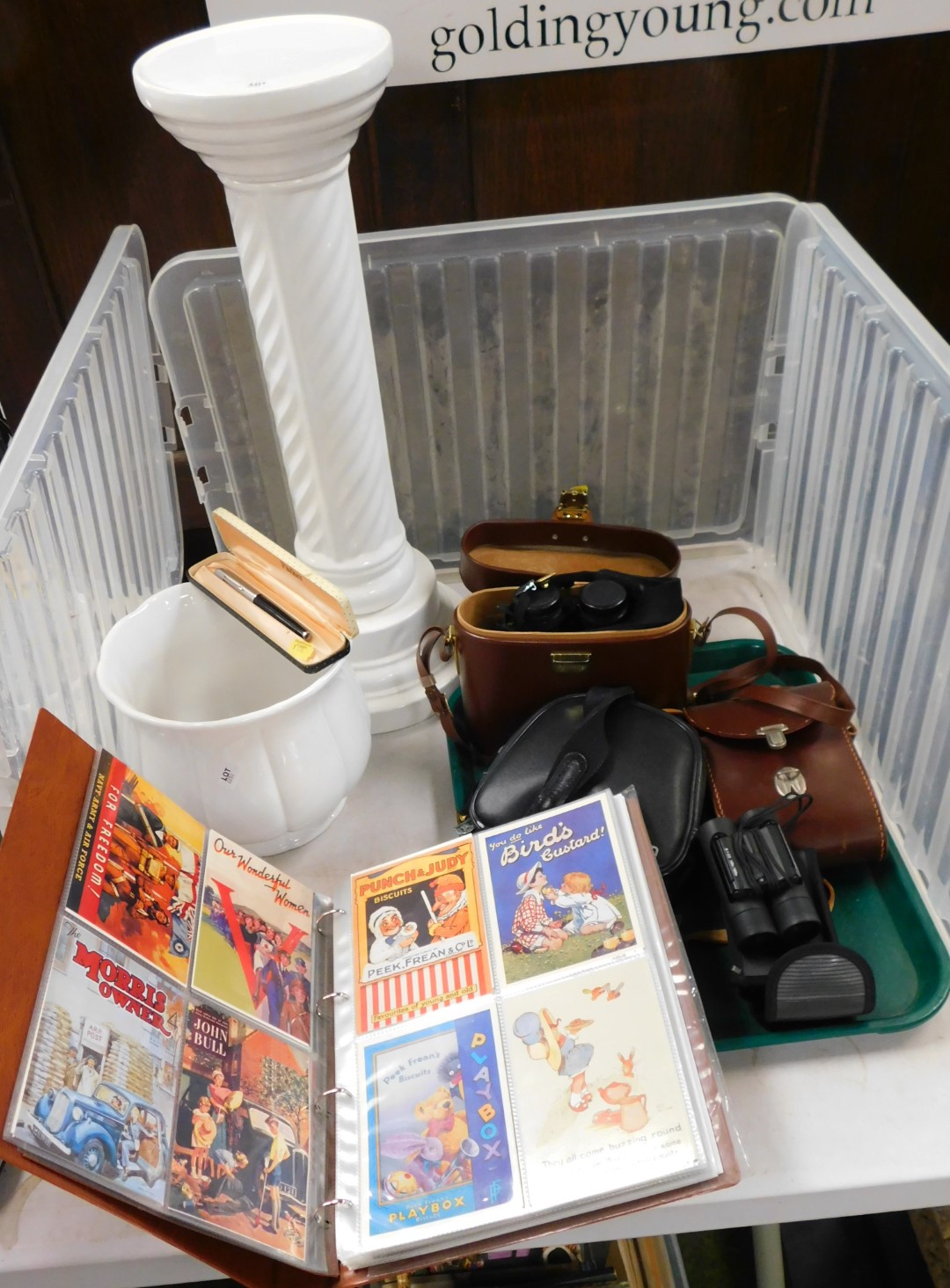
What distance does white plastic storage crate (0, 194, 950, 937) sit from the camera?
71cm

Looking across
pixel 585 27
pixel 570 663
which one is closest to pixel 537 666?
pixel 570 663

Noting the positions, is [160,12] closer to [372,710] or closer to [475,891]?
[372,710]

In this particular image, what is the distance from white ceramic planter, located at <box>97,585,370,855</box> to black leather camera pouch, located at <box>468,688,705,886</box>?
109 mm

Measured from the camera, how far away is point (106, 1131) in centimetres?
47

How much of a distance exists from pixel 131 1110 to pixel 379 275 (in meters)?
0.65

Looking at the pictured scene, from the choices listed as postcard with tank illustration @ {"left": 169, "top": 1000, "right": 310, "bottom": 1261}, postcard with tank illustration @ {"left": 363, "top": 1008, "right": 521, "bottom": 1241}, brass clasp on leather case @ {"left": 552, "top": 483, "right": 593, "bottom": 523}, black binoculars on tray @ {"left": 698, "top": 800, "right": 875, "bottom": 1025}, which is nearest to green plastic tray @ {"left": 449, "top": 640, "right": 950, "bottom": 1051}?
black binoculars on tray @ {"left": 698, "top": 800, "right": 875, "bottom": 1025}

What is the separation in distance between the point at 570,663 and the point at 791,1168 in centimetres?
35

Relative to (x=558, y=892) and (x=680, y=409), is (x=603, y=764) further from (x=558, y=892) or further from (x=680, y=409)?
(x=680, y=409)

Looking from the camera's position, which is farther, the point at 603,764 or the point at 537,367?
the point at 537,367

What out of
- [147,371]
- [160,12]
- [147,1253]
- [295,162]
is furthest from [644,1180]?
[160,12]

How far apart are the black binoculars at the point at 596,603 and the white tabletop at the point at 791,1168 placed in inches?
12.3

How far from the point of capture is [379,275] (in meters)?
0.86

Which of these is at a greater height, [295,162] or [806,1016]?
[295,162]

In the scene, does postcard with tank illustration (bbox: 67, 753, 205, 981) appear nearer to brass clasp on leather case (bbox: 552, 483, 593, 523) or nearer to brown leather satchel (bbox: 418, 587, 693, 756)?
brown leather satchel (bbox: 418, 587, 693, 756)
